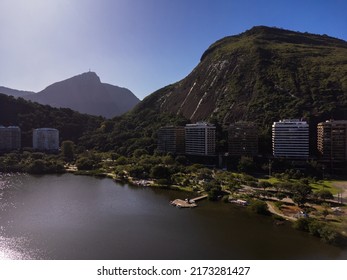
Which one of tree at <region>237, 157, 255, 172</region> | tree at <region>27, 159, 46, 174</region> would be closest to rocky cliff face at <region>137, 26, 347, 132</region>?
tree at <region>237, 157, 255, 172</region>

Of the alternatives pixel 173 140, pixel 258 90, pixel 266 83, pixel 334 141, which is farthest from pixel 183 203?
pixel 266 83

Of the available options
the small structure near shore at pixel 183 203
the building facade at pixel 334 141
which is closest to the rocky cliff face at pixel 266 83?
the building facade at pixel 334 141

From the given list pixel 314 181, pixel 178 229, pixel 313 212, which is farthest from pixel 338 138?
pixel 178 229

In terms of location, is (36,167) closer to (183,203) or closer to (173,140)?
(173,140)

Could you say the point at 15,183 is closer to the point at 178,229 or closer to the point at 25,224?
the point at 25,224

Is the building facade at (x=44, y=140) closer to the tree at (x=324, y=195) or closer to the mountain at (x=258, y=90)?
the mountain at (x=258, y=90)
